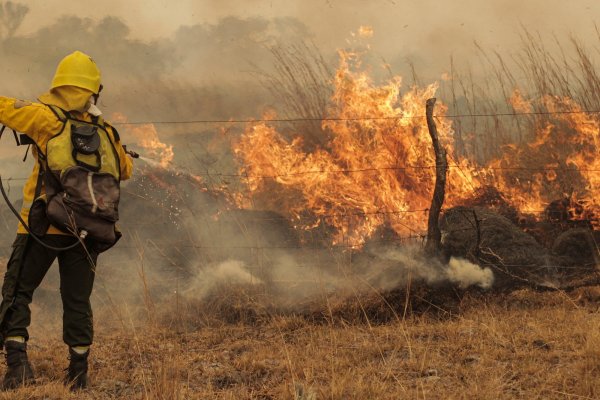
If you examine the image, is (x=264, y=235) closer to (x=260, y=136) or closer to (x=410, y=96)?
(x=260, y=136)

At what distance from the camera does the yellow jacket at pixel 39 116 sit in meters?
3.51

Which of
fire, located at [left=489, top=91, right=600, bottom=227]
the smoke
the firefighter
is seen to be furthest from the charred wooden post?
the firefighter

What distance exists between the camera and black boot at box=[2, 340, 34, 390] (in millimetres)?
3562

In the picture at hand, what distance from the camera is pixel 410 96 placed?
8.73m

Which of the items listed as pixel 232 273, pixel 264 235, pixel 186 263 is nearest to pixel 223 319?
pixel 232 273

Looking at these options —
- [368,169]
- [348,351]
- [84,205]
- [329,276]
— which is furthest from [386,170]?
[84,205]

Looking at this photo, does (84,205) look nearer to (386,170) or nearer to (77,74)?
(77,74)

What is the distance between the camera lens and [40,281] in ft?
12.0

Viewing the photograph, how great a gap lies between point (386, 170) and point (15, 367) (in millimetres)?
6072

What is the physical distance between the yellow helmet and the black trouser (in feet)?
3.25

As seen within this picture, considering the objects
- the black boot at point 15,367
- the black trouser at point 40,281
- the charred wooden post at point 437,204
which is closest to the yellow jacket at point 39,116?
Answer: the black trouser at point 40,281

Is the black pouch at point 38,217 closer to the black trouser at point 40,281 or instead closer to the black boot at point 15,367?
the black trouser at point 40,281

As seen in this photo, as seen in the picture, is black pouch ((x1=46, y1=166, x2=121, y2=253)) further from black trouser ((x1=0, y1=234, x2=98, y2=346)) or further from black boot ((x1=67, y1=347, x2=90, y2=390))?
black boot ((x1=67, y1=347, x2=90, y2=390))

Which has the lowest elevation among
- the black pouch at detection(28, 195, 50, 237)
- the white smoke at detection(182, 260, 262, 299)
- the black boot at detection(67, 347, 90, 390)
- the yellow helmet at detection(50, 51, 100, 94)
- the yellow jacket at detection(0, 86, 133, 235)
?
the black boot at detection(67, 347, 90, 390)
